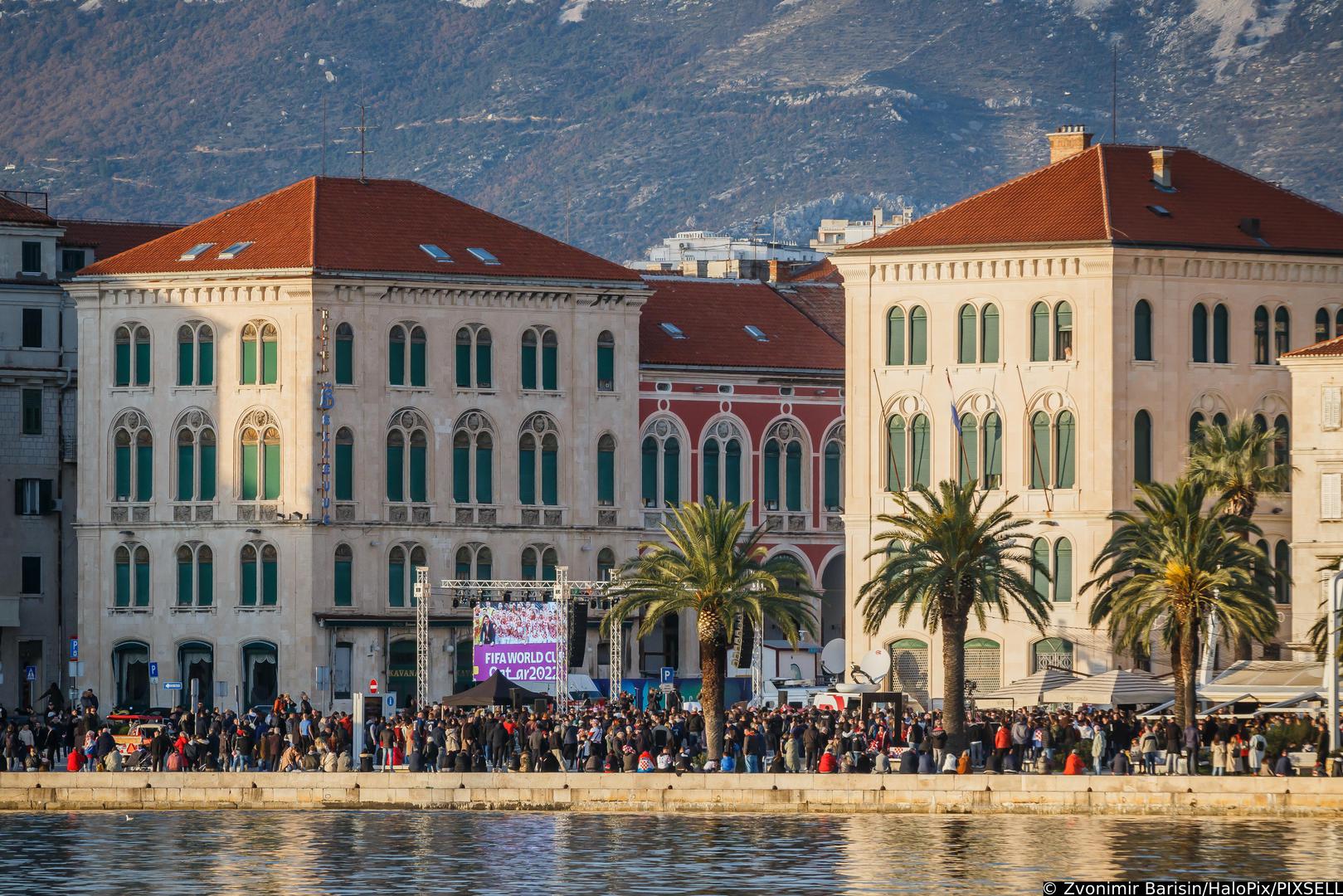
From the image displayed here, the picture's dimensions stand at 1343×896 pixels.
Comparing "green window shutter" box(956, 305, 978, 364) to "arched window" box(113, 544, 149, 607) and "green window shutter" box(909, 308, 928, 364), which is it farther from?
"arched window" box(113, 544, 149, 607)

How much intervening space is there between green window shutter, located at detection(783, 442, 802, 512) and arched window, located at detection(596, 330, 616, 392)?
7.75 meters

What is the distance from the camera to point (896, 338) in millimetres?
111250

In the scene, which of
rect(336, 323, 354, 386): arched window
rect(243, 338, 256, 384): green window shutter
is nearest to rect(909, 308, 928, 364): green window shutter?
rect(336, 323, 354, 386): arched window

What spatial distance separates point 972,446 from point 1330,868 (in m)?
43.1

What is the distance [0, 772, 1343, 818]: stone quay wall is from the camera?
249 ft

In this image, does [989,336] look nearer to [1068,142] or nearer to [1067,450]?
[1067,450]

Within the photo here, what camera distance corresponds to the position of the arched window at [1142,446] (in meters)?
108

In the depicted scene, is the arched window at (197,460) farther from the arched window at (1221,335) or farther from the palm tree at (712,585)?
the arched window at (1221,335)

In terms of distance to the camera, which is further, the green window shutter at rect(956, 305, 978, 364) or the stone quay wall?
the green window shutter at rect(956, 305, 978, 364)

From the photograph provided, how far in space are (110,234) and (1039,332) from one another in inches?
1545

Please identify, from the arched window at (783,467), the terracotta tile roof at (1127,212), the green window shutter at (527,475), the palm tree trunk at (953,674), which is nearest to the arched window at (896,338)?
the terracotta tile roof at (1127,212)

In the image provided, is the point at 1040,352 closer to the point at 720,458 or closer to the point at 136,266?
the point at 720,458

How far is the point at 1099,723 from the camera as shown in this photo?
84688mm

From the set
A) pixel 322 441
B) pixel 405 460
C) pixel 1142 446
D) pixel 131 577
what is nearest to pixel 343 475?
pixel 322 441
